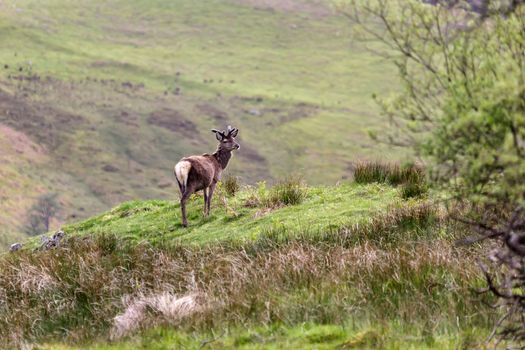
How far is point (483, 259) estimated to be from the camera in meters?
11.0

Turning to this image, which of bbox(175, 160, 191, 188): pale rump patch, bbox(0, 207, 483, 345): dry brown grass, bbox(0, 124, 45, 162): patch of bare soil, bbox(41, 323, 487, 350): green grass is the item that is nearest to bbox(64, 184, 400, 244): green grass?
bbox(175, 160, 191, 188): pale rump patch

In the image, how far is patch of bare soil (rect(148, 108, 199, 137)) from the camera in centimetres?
18800

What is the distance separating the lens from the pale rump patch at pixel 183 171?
1841cm

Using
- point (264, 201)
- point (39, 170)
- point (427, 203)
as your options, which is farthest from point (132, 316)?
point (39, 170)

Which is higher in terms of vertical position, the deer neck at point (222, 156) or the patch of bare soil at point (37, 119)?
the deer neck at point (222, 156)

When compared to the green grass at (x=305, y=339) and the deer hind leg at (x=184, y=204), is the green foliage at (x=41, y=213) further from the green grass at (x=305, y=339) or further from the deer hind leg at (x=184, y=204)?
the green grass at (x=305, y=339)

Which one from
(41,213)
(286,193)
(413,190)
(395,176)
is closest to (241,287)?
(413,190)

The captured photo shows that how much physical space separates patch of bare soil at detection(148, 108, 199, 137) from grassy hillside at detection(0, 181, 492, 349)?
172060 millimetres

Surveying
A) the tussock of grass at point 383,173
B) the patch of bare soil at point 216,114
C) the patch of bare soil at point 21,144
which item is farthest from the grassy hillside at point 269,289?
the patch of bare soil at point 216,114

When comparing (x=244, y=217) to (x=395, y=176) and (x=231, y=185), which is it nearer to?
(x=231, y=185)

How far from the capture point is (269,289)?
425 inches

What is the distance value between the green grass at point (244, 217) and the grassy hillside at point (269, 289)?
0.13m

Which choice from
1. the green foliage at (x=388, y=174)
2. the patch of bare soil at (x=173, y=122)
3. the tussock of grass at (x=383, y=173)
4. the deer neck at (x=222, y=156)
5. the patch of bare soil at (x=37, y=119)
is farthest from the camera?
the patch of bare soil at (x=173, y=122)

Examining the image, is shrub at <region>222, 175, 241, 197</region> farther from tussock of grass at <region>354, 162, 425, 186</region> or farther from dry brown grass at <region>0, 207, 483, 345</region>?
dry brown grass at <region>0, 207, 483, 345</region>
